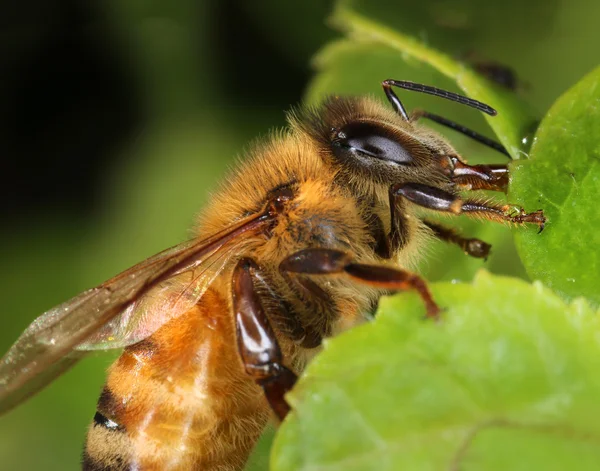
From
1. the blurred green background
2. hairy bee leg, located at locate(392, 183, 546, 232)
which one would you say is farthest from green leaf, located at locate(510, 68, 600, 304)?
the blurred green background

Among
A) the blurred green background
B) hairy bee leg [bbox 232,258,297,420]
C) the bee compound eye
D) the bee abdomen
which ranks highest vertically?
the blurred green background

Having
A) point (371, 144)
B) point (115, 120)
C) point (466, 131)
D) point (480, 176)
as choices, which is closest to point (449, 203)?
point (480, 176)

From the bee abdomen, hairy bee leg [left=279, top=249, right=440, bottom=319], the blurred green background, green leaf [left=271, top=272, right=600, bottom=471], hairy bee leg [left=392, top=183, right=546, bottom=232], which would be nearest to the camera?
green leaf [left=271, top=272, right=600, bottom=471]

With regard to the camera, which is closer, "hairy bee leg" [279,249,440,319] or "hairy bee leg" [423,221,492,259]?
"hairy bee leg" [279,249,440,319]

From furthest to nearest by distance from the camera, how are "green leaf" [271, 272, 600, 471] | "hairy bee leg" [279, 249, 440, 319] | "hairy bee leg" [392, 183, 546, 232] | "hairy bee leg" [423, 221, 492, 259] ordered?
"hairy bee leg" [423, 221, 492, 259], "hairy bee leg" [392, 183, 546, 232], "hairy bee leg" [279, 249, 440, 319], "green leaf" [271, 272, 600, 471]

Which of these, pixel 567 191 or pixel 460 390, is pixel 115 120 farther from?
pixel 460 390

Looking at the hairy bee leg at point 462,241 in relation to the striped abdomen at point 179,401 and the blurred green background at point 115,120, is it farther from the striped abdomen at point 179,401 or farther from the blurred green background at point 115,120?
the blurred green background at point 115,120

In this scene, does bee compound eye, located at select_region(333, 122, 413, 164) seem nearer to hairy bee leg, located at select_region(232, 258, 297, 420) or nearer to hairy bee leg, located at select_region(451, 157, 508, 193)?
hairy bee leg, located at select_region(451, 157, 508, 193)
